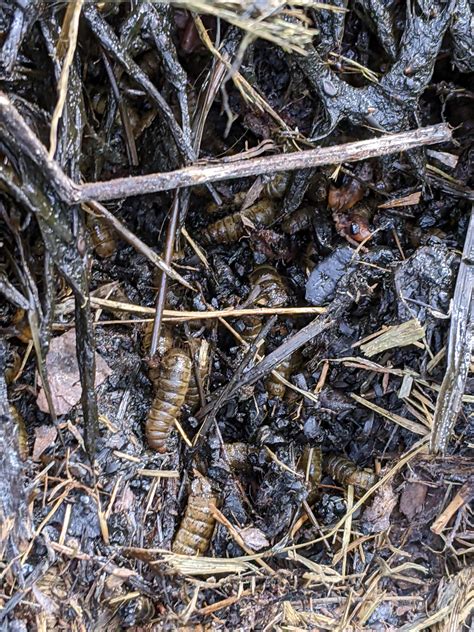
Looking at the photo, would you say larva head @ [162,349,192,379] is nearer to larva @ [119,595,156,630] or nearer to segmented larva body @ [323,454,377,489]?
segmented larva body @ [323,454,377,489]

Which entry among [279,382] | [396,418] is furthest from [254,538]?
[396,418]

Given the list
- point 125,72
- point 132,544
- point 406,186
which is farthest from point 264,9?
point 132,544

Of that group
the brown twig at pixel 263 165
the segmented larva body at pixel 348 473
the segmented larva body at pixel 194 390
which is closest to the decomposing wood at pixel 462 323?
the brown twig at pixel 263 165

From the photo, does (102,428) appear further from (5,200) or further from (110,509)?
(5,200)

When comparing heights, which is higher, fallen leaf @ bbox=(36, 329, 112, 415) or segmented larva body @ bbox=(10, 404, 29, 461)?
fallen leaf @ bbox=(36, 329, 112, 415)

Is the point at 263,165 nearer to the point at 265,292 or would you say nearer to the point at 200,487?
the point at 265,292

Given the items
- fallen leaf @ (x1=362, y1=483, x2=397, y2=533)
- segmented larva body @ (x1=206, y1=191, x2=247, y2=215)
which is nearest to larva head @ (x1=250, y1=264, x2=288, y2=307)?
segmented larva body @ (x1=206, y1=191, x2=247, y2=215)
